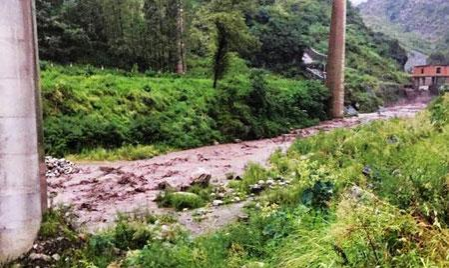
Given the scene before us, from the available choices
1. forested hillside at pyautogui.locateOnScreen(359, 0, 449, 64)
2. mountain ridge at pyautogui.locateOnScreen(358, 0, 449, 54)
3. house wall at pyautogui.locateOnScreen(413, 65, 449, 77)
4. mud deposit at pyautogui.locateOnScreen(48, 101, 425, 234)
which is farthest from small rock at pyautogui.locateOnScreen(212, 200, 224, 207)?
Result: mountain ridge at pyautogui.locateOnScreen(358, 0, 449, 54)

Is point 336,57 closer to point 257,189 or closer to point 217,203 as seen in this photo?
point 257,189

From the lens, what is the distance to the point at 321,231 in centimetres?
508

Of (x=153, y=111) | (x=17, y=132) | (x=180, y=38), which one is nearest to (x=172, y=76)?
(x=180, y=38)

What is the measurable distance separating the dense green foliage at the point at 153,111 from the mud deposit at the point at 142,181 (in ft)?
3.90

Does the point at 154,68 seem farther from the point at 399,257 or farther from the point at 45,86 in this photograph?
the point at 399,257

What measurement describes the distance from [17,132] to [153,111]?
39.1 feet

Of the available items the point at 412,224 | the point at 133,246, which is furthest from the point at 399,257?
the point at 133,246

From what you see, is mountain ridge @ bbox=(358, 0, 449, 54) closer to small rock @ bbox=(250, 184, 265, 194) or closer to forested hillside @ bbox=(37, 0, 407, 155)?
forested hillside @ bbox=(37, 0, 407, 155)

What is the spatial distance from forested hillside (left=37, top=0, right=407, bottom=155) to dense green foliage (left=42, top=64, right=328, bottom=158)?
0.13ft

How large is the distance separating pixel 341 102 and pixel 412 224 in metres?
23.7

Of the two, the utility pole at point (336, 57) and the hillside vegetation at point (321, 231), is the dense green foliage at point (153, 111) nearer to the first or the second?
the utility pole at point (336, 57)

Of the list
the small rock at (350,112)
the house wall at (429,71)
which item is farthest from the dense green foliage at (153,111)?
the house wall at (429,71)

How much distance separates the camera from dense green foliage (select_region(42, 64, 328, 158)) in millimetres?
15742

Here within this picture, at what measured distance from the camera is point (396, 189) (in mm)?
5613
